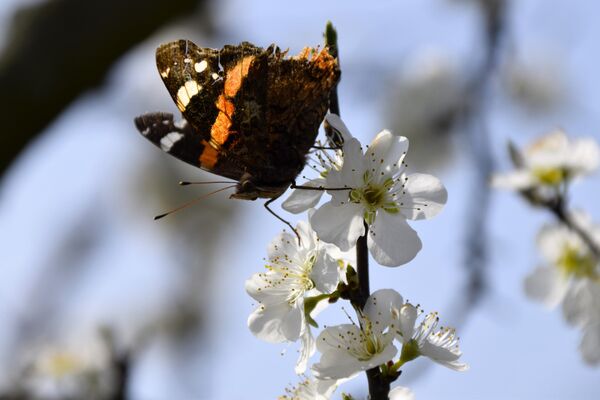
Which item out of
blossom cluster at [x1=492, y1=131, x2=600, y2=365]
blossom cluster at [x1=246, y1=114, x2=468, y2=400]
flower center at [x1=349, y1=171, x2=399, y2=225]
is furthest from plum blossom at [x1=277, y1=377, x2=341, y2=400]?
blossom cluster at [x1=492, y1=131, x2=600, y2=365]

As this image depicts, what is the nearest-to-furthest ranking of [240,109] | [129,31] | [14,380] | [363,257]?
[363,257] < [240,109] < [129,31] < [14,380]

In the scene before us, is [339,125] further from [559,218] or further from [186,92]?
[559,218]

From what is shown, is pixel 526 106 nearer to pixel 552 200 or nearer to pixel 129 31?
pixel 552 200

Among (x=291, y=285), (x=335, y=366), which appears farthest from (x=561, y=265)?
(x=335, y=366)

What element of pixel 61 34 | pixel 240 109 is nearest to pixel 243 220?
pixel 61 34

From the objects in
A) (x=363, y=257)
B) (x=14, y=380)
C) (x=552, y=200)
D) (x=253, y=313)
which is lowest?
(x=14, y=380)

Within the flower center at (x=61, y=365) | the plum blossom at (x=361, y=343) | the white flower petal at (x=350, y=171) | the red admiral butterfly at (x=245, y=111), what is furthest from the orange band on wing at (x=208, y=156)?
the flower center at (x=61, y=365)

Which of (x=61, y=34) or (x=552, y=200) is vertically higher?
(x=552, y=200)
